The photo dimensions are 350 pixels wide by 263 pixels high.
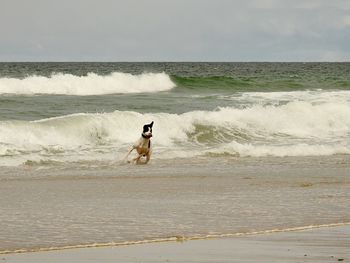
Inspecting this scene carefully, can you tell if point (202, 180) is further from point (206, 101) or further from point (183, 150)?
point (206, 101)

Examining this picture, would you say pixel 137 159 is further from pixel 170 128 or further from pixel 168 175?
pixel 170 128

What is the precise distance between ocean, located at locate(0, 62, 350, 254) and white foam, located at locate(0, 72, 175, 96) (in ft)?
30.2

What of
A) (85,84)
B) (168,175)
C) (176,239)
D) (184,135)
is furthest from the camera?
(85,84)

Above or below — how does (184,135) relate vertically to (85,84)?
below

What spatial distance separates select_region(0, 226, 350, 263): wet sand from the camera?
267 inches

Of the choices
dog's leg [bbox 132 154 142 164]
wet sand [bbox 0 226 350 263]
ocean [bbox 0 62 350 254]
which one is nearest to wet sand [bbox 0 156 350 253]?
ocean [bbox 0 62 350 254]

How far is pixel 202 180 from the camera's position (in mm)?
12367

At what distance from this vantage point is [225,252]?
7082 mm

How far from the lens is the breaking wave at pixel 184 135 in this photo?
17.0 m

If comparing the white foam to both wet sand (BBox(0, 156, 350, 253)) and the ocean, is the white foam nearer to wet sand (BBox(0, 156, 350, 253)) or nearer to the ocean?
the ocean

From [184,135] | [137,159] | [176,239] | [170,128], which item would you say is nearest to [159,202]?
[176,239]

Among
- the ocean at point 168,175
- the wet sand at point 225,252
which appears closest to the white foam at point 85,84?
the ocean at point 168,175

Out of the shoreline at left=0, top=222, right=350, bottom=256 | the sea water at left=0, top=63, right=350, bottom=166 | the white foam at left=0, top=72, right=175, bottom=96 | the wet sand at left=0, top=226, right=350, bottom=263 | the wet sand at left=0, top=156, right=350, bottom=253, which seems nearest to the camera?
the wet sand at left=0, top=226, right=350, bottom=263

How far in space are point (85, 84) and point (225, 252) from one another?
1381 inches
